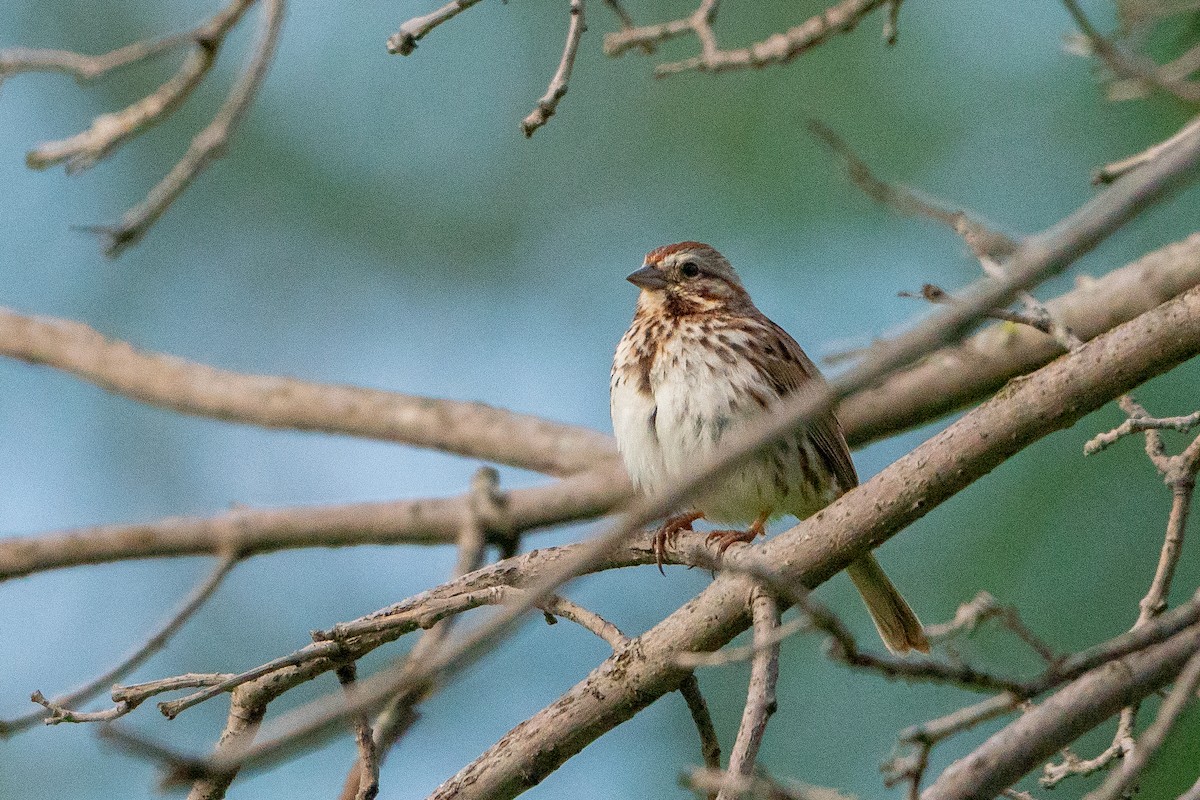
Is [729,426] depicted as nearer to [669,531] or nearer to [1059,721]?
[669,531]

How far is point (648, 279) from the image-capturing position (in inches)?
225

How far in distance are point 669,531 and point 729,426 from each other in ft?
1.75

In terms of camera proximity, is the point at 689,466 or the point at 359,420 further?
the point at 359,420

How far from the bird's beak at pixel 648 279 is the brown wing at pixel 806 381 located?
0.48 metres

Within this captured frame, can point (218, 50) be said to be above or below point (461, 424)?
above

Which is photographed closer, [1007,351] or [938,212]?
[938,212]

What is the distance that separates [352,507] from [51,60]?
1.99 metres

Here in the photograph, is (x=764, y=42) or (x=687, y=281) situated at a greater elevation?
(x=764, y=42)

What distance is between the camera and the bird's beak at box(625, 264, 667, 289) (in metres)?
5.70

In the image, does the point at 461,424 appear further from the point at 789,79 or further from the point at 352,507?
the point at 789,79

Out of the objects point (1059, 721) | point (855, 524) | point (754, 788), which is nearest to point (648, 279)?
point (855, 524)

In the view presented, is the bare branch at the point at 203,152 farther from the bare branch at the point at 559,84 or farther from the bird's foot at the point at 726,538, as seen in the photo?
the bird's foot at the point at 726,538

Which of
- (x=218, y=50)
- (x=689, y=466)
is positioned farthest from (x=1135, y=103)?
(x=218, y=50)

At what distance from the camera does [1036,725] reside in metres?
2.62
